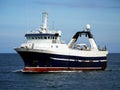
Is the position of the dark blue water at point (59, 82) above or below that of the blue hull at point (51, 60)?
below

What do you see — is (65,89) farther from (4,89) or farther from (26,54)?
(26,54)

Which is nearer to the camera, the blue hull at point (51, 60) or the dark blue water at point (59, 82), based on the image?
the dark blue water at point (59, 82)

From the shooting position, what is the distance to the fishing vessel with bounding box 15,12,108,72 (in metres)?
57.8

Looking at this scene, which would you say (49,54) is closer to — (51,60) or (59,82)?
(51,60)

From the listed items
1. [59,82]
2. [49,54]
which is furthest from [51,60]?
[59,82]

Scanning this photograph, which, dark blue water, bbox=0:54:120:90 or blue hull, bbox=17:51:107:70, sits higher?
blue hull, bbox=17:51:107:70

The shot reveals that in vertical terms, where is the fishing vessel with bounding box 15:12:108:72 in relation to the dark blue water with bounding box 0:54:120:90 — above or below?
above

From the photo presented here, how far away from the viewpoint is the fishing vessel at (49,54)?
57750 millimetres

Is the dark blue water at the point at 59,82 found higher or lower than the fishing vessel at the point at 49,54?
lower

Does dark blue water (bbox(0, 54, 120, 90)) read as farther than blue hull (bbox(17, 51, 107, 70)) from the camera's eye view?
No

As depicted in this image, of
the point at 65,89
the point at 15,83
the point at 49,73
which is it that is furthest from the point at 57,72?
the point at 65,89

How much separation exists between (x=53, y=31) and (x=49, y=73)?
20.6 ft

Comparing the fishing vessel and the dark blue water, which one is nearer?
the dark blue water

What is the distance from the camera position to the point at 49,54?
57906mm
